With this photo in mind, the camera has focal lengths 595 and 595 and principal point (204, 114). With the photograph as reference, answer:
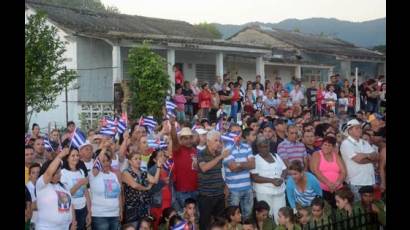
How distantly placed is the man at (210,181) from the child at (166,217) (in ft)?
1.63

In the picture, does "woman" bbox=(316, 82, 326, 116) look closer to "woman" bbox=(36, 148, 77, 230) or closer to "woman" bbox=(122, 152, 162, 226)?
"woman" bbox=(122, 152, 162, 226)

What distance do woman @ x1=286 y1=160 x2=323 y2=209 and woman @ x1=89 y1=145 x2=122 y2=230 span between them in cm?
234

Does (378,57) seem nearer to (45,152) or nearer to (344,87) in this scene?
(344,87)

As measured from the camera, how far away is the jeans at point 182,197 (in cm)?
802

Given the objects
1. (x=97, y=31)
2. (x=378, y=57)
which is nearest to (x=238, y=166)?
(x=97, y=31)

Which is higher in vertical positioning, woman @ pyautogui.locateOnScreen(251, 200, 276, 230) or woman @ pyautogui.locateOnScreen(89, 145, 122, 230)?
woman @ pyautogui.locateOnScreen(89, 145, 122, 230)

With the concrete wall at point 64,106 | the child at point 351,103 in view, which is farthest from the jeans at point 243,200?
the concrete wall at point 64,106

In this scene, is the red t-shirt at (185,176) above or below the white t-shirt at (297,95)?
below

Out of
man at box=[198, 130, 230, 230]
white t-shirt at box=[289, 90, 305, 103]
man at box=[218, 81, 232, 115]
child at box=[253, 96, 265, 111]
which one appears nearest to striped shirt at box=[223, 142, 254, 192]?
man at box=[198, 130, 230, 230]

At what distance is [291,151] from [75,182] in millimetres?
3337

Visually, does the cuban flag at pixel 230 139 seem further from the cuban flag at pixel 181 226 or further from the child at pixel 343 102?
the child at pixel 343 102

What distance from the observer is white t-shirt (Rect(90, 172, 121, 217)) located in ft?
23.7

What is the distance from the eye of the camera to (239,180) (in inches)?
316

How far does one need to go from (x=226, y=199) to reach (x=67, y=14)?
1436 cm
